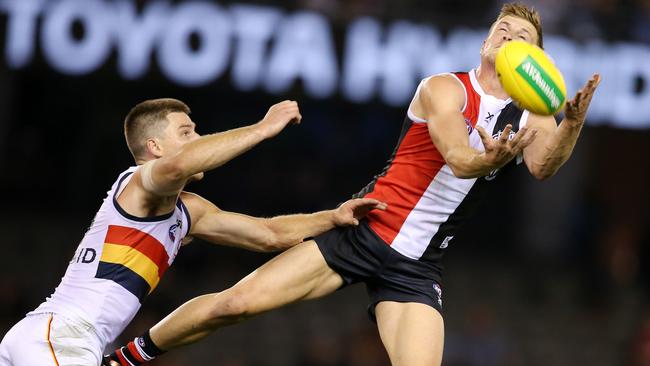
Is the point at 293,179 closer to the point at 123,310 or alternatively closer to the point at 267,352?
the point at 267,352

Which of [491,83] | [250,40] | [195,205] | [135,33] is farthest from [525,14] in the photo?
[135,33]

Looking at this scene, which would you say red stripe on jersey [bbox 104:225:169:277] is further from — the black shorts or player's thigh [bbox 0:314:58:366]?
the black shorts

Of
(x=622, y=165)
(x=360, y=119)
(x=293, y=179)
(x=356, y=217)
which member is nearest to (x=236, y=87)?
(x=293, y=179)

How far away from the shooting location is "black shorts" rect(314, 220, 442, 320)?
6270mm

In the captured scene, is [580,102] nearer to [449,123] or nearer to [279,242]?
[449,123]

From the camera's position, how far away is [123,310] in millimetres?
5762

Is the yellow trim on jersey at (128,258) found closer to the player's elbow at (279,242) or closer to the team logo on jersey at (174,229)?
the team logo on jersey at (174,229)

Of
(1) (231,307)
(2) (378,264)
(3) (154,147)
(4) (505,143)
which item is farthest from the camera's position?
(2) (378,264)

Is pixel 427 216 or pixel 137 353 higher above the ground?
pixel 427 216

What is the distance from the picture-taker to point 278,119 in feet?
18.5

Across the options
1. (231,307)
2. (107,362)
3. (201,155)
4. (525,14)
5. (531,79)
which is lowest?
(107,362)

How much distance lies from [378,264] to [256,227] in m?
0.72

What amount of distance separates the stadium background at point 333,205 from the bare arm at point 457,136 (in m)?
5.80

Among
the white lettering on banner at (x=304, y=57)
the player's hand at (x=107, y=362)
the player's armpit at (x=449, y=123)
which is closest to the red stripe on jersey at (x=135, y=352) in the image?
the player's hand at (x=107, y=362)
